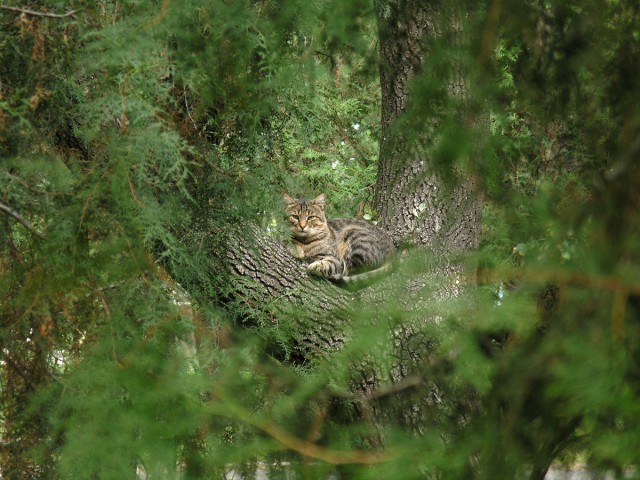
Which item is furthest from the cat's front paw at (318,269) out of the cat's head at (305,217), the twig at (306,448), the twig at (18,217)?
the twig at (306,448)

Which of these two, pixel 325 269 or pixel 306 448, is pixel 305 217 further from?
pixel 306 448

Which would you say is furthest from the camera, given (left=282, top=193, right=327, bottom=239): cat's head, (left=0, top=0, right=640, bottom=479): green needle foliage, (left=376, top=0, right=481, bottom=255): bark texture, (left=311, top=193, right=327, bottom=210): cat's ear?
(left=311, top=193, right=327, bottom=210): cat's ear

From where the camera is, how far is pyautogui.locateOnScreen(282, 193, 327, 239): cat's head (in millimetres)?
6289

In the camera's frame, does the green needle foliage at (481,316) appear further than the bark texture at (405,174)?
No

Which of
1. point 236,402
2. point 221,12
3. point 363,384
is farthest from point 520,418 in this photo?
point 363,384

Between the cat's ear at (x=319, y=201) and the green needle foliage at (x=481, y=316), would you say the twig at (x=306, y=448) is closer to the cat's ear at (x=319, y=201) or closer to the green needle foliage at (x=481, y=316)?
the green needle foliage at (x=481, y=316)

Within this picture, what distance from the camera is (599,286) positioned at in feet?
3.69

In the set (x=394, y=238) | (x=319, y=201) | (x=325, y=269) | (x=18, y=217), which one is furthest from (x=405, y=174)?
(x=18, y=217)

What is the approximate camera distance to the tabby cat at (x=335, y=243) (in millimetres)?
5285

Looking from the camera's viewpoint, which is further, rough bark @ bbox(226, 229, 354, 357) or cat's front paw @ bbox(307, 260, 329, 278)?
cat's front paw @ bbox(307, 260, 329, 278)

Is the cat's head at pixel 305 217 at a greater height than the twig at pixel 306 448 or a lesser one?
lesser

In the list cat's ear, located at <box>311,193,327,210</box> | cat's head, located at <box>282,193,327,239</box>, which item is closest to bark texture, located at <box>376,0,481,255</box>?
cat's head, located at <box>282,193,327,239</box>

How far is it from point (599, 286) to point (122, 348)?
185 centimetres

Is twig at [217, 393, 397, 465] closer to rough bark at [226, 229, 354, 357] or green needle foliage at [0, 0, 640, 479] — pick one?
green needle foliage at [0, 0, 640, 479]
